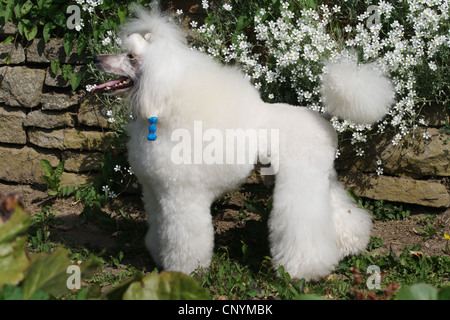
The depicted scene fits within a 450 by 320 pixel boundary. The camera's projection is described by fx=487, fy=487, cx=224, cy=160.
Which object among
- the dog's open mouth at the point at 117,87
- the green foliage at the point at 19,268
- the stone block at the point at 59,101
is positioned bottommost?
the green foliage at the point at 19,268

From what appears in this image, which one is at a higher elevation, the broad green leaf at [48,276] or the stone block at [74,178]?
the stone block at [74,178]

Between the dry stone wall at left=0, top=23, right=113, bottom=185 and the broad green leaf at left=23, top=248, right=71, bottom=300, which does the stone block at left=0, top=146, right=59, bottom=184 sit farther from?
the broad green leaf at left=23, top=248, right=71, bottom=300

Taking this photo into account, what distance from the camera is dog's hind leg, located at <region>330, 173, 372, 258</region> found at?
318cm

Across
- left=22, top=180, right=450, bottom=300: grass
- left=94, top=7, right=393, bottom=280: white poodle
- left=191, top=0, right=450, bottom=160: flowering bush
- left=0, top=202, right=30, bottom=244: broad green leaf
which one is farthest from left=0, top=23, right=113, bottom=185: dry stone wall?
left=0, top=202, right=30, bottom=244: broad green leaf

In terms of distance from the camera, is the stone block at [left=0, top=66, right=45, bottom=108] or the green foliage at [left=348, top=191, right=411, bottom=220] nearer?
the green foliage at [left=348, top=191, right=411, bottom=220]

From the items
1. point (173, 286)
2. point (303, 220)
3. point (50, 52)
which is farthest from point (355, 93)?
point (50, 52)

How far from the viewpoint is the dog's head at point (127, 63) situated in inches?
105

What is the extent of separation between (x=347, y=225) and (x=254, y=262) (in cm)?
65

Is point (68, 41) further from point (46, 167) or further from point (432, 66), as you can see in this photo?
point (432, 66)

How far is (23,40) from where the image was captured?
163 inches

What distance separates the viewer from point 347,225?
3.19 meters

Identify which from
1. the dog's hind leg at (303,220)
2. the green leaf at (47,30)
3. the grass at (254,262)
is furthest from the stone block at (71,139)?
the dog's hind leg at (303,220)

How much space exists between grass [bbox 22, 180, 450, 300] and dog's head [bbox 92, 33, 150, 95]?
3.47 feet

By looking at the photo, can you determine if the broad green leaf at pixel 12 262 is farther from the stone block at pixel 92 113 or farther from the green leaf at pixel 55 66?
the green leaf at pixel 55 66
